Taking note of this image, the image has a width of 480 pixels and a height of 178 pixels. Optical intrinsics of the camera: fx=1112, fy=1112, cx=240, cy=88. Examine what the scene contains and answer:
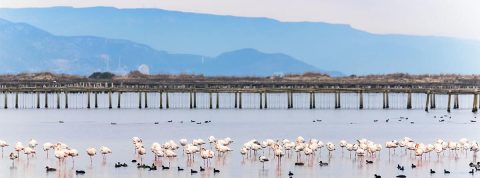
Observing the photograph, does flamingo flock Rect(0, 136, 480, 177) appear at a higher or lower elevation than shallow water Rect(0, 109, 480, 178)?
higher

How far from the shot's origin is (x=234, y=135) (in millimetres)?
60844

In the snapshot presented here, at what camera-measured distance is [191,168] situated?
120 ft

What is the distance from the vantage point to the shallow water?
36.4m

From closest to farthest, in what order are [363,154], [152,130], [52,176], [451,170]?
[52,176]
[451,170]
[363,154]
[152,130]

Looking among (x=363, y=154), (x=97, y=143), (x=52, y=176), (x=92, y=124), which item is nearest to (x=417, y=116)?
(x=92, y=124)

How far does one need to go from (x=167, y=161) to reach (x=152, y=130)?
26879 millimetres

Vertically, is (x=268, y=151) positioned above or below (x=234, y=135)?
above

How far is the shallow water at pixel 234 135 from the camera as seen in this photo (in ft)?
119

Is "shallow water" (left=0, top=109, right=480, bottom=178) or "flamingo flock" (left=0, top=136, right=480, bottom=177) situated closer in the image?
"shallow water" (left=0, top=109, right=480, bottom=178)

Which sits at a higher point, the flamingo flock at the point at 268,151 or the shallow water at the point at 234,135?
the flamingo flock at the point at 268,151

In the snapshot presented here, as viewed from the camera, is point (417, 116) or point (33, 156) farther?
point (417, 116)

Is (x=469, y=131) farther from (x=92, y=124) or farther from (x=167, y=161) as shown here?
(x=167, y=161)

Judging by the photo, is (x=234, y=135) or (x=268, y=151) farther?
(x=234, y=135)

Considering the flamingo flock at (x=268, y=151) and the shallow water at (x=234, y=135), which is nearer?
the shallow water at (x=234, y=135)
